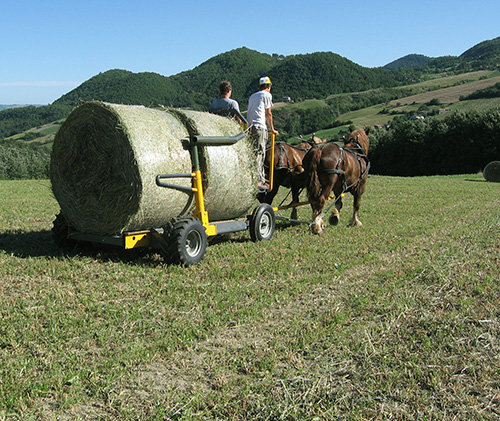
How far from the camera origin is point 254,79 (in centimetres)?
16175

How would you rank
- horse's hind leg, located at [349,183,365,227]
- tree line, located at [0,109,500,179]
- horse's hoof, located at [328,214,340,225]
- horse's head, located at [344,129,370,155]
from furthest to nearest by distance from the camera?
tree line, located at [0,109,500,179] < horse's head, located at [344,129,370,155] < horse's hind leg, located at [349,183,365,227] < horse's hoof, located at [328,214,340,225]

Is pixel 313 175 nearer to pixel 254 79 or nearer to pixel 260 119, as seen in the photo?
pixel 260 119

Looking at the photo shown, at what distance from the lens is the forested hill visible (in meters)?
122

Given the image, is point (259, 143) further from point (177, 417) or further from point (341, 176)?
point (177, 417)

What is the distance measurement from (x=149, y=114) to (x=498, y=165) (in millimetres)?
27815

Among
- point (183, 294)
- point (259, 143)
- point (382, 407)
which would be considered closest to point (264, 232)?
point (259, 143)

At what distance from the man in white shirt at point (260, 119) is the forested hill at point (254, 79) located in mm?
106540

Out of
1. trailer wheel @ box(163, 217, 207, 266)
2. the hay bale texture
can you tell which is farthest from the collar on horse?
trailer wheel @ box(163, 217, 207, 266)

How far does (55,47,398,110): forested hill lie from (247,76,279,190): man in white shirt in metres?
107

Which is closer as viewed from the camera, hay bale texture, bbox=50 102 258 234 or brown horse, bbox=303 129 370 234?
hay bale texture, bbox=50 102 258 234

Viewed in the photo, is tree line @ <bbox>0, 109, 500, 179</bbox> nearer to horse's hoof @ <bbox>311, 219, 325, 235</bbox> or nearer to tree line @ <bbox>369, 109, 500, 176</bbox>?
tree line @ <bbox>369, 109, 500, 176</bbox>

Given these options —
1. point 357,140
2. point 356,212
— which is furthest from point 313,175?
point 357,140

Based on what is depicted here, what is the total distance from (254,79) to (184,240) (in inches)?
6328

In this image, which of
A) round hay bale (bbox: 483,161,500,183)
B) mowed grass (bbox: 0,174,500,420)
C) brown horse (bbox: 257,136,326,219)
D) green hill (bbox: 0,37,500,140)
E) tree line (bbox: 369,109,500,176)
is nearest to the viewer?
mowed grass (bbox: 0,174,500,420)
